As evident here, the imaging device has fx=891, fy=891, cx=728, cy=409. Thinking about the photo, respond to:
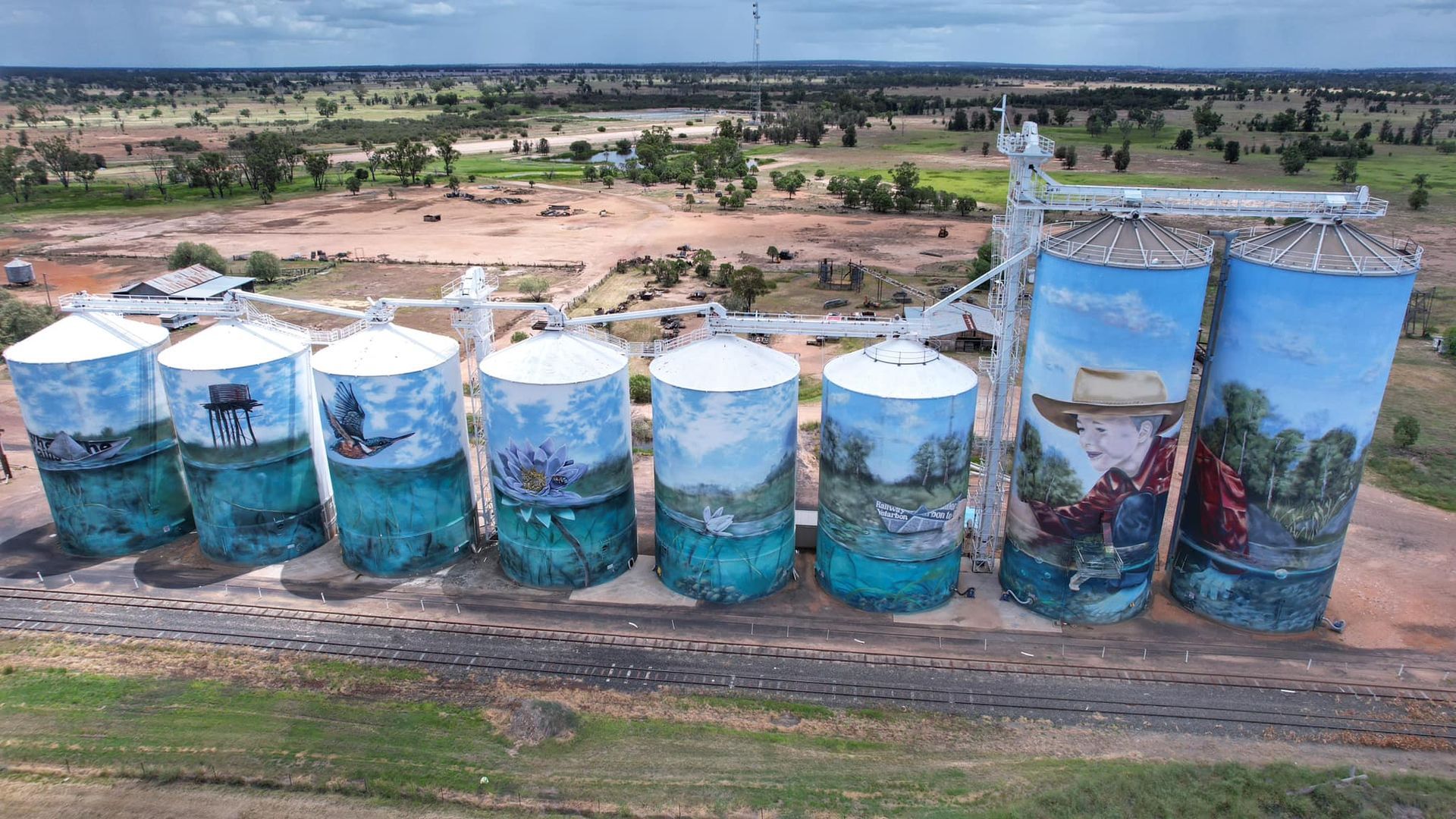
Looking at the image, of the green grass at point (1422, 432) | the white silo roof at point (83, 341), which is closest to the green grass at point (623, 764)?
the white silo roof at point (83, 341)

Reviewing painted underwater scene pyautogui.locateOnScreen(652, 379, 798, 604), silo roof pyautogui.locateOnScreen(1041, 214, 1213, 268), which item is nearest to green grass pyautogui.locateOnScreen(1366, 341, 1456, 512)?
silo roof pyautogui.locateOnScreen(1041, 214, 1213, 268)

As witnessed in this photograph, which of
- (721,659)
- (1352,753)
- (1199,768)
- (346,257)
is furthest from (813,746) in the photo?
(346,257)

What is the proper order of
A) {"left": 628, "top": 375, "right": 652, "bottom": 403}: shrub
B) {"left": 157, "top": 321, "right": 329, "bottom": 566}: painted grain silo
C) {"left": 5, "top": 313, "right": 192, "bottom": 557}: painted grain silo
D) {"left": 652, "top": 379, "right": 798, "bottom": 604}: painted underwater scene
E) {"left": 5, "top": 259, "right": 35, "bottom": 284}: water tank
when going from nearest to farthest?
1. {"left": 652, "top": 379, "right": 798, "bottom": 604}: painted underwater scene
2. {"left": 157, "top": 321, "right": 329, "bottom": 566}: painted grain silo
3. {"left": 5, "top": 313, "right": 192, "bottom": 557}: painted grain silo
4. {"left": 628, "top": 375, "right": 652, "bottom": 403}: shrub
5. {"left": 5, "top": 259, "right": 35, "bottom": 284}: water tank

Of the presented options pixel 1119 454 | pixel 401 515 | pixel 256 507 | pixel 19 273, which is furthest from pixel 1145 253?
pixel 19 273

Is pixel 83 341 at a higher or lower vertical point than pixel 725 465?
higher

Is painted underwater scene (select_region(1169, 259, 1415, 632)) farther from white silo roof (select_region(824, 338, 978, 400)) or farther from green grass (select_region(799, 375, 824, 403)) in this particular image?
green grass (select_region(799, 375, 824, 403))

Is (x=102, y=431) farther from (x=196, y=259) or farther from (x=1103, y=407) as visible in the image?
(x=196, y=259)

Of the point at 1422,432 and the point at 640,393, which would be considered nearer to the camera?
the point at 1422,432
